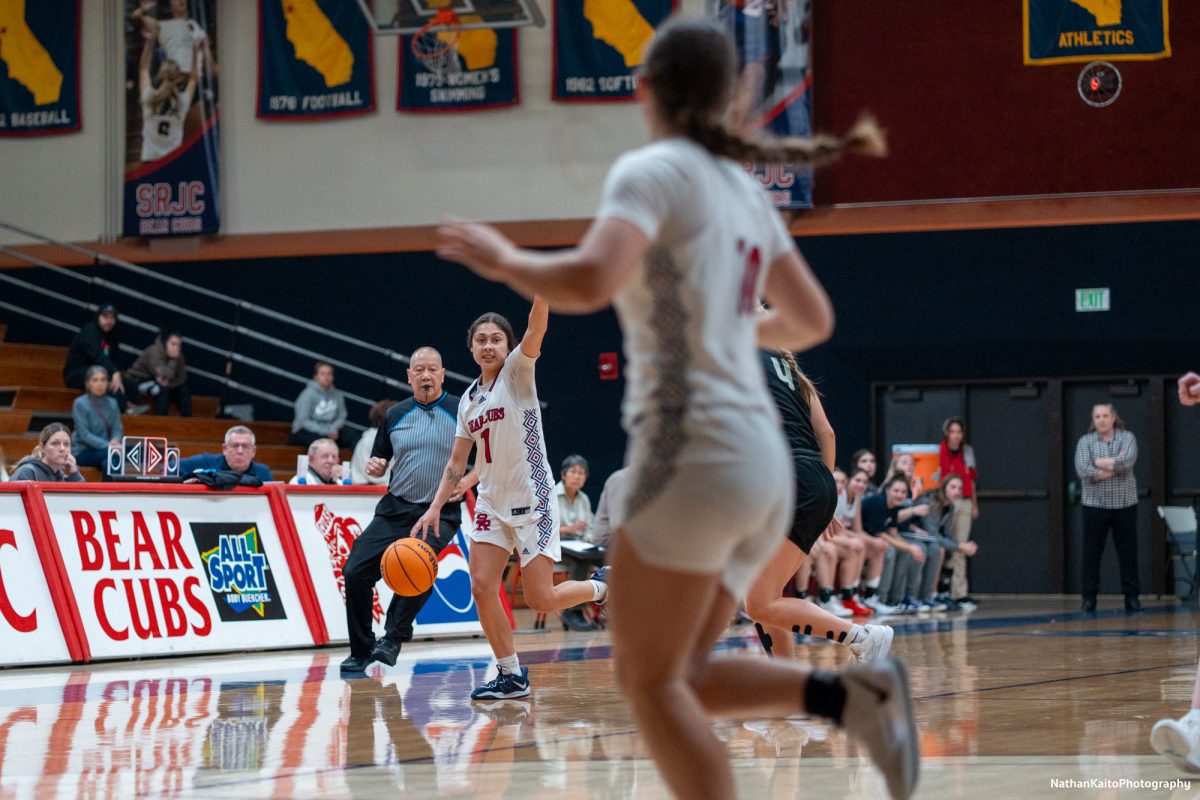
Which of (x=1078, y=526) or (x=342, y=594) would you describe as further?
(x=1078, y=526)

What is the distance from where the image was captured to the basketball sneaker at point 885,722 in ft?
10.6

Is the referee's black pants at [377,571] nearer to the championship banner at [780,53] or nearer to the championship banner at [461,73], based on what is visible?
the championship banner at [780,53]

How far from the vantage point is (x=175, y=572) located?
1037 cm

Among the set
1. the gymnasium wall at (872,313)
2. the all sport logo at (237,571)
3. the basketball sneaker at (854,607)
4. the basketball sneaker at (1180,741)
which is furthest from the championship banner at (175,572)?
the gymnasium wall at (872,313)

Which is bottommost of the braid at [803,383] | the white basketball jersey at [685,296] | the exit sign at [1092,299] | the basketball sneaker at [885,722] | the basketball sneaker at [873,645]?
the basketball sneaker at [873,645]

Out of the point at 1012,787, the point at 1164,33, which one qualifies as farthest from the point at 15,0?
the point at 1012,787

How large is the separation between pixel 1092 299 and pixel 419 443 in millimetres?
11128

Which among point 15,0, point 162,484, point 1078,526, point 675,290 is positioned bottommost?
point 1078,526

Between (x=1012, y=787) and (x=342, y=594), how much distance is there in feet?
25.0

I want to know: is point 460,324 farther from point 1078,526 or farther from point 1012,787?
point 1012,787

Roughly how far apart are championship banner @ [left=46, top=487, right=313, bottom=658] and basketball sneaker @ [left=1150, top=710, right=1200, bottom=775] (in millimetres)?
7197

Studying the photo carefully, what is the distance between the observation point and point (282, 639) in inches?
428

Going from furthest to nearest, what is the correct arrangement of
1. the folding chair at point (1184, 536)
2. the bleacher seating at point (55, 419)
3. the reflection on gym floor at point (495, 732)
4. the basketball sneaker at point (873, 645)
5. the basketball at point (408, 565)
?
the folding chair at point (1184, 536) < the bleacher seating at point (55, 419) < the basketball at point (408, 565) < the basketball sneaker at point (873, 645) < the reflection on gym floor at point (495, 732)

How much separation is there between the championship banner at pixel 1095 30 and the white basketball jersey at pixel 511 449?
12.1m
